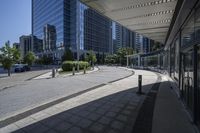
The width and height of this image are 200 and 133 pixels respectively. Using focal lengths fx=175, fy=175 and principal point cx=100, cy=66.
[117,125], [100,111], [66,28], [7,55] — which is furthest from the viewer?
[66,28]

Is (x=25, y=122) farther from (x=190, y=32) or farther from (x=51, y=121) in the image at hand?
(x=190, y=32)

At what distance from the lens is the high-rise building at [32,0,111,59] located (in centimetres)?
8781

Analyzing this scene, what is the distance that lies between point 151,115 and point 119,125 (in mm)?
1462

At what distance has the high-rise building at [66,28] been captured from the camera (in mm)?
87812

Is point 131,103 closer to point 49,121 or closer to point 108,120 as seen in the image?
point 108,120

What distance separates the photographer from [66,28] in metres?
88.9

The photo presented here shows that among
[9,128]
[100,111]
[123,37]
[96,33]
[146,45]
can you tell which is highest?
[123,37]

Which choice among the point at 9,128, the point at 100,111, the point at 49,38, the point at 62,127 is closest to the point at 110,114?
the point at 100,111

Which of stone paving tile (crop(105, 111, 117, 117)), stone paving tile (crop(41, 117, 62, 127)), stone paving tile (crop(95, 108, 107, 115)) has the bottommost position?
stone paving tile (crop(41, 117, 62, 127))

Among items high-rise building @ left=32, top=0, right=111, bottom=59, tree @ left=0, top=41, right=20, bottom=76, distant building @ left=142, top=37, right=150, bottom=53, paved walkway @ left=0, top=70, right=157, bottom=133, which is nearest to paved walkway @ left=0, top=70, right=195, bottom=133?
paved walkway @ left=0, top=70, right=157, bottom=133

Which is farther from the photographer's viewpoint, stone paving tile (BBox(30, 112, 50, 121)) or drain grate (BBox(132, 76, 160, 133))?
stone paving tile (BBox(30, 112, 50, 121))

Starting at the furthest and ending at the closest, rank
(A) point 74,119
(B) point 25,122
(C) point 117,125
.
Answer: (A) point 74,119 < (B) point 25,122 < (C) point 117,125

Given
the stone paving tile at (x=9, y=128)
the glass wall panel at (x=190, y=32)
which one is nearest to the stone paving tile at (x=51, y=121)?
the stone paving tile at (x=9, y=128)

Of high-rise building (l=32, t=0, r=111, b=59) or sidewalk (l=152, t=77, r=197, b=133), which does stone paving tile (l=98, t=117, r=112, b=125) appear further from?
high-rise building (l=32, t=0, r=111, b=59)
